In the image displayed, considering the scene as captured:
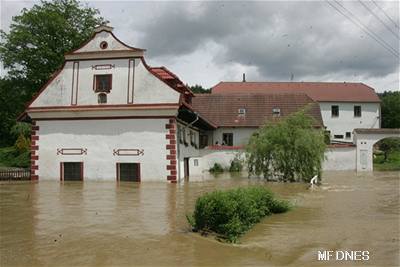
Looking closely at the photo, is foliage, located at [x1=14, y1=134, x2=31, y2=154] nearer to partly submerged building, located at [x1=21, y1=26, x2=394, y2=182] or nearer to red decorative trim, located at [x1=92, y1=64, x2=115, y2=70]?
partly submerged building, located at [x1=21, y1=26, x2=394, y2=182]

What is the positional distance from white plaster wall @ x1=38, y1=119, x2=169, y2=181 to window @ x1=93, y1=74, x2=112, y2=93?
1859mm

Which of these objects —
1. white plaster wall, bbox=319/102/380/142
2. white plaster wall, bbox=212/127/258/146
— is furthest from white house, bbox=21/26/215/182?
white plaster wall, bbox=319/102/380/142

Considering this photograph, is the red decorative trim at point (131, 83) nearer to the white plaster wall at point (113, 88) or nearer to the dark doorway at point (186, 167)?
the white plaster wall at point (113, 88)

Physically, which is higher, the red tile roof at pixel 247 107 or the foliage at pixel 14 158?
the red tile roof at pixel 247 107

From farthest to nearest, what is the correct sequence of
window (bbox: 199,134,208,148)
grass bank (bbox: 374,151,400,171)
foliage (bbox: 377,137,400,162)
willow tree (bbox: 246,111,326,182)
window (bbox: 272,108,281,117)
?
foliage (bbox: 377,137,400,162), window (bbox: 272,108,281,117), grass bank (bbox: 374,151,400,171), window (bbox: 199,134,208,148), willow tree (bbox: 246,111,326,182)

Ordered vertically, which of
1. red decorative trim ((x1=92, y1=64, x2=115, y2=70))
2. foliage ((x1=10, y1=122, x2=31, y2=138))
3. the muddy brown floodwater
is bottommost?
the muddy brown floodwater

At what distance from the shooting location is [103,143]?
28.3 m

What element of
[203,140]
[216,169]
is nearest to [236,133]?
[203,140]

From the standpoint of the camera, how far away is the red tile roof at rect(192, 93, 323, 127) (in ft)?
156

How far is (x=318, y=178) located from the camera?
27.4 m

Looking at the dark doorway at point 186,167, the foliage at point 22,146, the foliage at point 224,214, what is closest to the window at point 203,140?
the dark doorway at point 186,167

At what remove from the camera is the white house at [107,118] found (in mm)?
27484

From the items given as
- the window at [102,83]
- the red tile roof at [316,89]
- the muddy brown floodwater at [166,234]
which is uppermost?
the red tile roof at [316,89]

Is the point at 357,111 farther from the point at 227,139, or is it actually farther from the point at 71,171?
the point at 71,171
